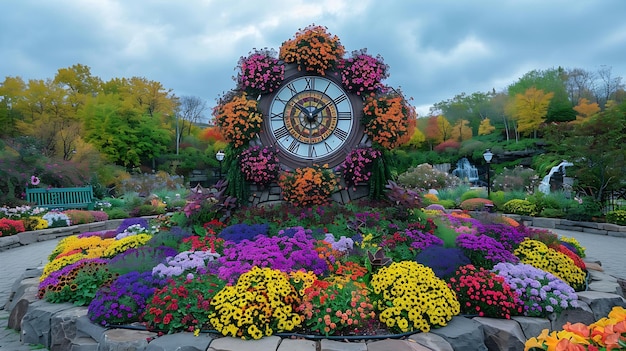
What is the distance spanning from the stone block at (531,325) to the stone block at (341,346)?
1416mm

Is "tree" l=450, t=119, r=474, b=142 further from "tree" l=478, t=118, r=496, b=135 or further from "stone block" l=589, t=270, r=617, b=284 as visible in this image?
"stone block" l=589, t=270, r=617, b=284

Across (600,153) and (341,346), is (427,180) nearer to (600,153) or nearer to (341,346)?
(600,153)

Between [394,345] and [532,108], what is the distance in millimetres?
37037

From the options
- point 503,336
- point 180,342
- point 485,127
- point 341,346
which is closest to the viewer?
point 341,346

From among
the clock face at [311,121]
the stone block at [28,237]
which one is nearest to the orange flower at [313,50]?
the clock face at [311,121]

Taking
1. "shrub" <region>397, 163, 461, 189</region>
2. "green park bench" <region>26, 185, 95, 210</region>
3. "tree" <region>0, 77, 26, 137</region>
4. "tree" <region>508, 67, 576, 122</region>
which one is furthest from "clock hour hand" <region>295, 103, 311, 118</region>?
"tree" <region>508, 67, 576, 122</region>

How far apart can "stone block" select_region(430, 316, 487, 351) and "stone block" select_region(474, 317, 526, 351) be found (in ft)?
0.21

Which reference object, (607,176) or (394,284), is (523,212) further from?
(394,284)

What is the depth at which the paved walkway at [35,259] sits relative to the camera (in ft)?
12.8

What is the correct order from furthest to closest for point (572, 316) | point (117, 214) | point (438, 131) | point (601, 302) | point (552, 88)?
1. point (438, 131)
2. point (552, 88)
3. point (117, 214)
4. point (601, 302)
5. point (572, 316)

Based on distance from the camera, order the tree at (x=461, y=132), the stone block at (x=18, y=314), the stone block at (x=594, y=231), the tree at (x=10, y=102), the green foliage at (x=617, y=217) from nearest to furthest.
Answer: the stone block at (x=18, y=314) < the green foliage at (x=617, y=217) < the stone block at (x=594, y=231) < the tree at (x=10, y=102) < the tree at (x=461, y=132)

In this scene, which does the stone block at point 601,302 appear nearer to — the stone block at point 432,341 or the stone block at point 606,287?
the stone block at point 606,287

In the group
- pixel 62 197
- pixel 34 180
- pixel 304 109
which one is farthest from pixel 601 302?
Result: pixel 34 180

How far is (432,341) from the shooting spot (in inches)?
111
